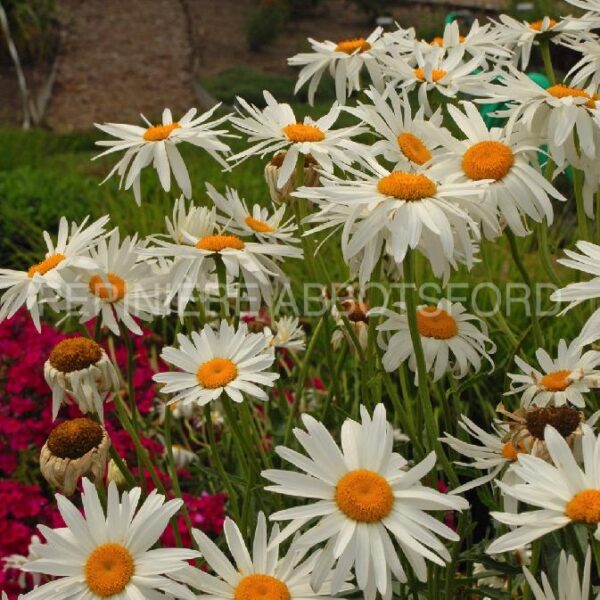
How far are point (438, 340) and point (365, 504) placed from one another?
2.15ft

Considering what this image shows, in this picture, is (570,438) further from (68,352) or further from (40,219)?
(40,219)

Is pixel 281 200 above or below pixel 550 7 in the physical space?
above

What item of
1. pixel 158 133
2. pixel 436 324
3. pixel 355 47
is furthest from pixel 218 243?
pixel 355 47

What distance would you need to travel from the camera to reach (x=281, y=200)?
181 cm

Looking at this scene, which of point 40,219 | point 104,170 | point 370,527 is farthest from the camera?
point 104,170

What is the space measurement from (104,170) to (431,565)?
5.84 metres

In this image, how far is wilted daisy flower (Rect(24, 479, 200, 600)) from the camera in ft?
3.96

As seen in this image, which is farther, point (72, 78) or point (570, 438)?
point (72, 78)

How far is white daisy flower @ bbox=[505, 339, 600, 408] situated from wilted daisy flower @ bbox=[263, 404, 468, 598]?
391 millimetres

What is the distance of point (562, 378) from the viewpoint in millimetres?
1616

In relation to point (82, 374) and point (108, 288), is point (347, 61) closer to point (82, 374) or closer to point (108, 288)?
point (108, 288)

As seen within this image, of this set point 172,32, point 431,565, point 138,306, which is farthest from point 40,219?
point 172,32

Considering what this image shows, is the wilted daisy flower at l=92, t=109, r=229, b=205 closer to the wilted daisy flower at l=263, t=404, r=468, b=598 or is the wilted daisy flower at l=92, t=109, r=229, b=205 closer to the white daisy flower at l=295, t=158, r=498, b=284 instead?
the white daisy flower at l=295, t=158, r=498, b=284

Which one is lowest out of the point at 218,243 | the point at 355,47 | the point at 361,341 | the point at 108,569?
the point at 361,341
